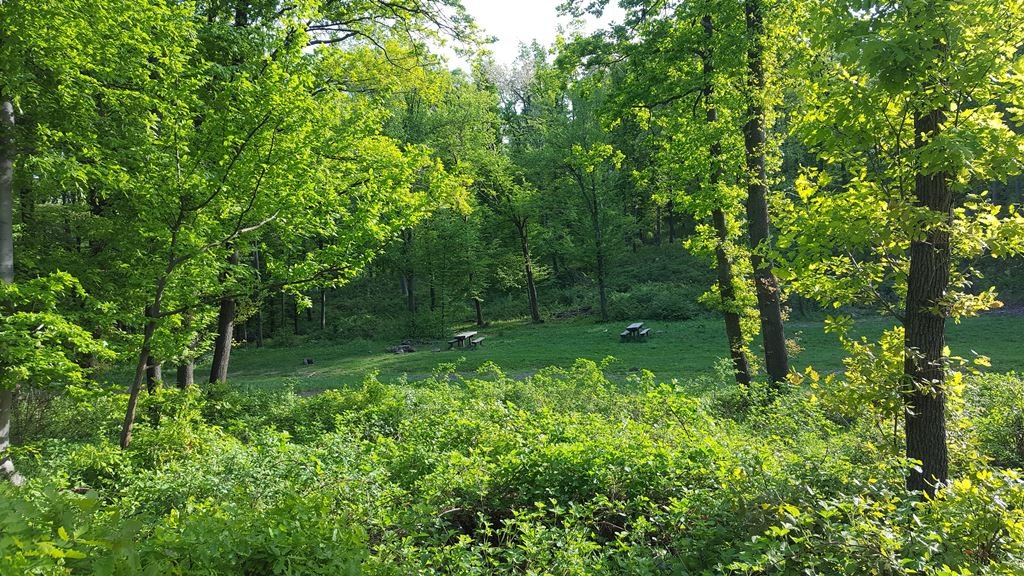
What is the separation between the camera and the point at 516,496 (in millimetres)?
4508

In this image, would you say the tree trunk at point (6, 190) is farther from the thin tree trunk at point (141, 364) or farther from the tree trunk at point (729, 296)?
the tree trunk at point (729, 296)

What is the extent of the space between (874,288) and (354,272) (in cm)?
623

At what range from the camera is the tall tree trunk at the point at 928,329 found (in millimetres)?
3898

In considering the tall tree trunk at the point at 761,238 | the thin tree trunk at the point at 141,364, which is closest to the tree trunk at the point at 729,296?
the tall tree trunk at the point at 761,238

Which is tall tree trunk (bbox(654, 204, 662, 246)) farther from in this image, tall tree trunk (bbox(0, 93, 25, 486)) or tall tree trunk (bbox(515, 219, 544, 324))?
tall tree trunk (bbox(0, 93, 25, 486))

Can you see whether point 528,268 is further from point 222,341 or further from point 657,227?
point 222,341

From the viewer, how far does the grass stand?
15.6 m

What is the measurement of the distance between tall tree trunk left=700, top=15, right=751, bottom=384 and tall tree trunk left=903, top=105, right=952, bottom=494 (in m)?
6.17

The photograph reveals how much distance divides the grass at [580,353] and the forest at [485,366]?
5.70 m

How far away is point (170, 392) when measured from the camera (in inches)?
323

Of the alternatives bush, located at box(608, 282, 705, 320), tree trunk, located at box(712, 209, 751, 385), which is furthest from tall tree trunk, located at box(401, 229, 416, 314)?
tree trunk, located at box(712, 209, 751, 385)

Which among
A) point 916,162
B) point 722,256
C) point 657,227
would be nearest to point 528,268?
point 657,227

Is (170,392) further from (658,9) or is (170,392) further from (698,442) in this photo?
(658,9)

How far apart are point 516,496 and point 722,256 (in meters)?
8.10
